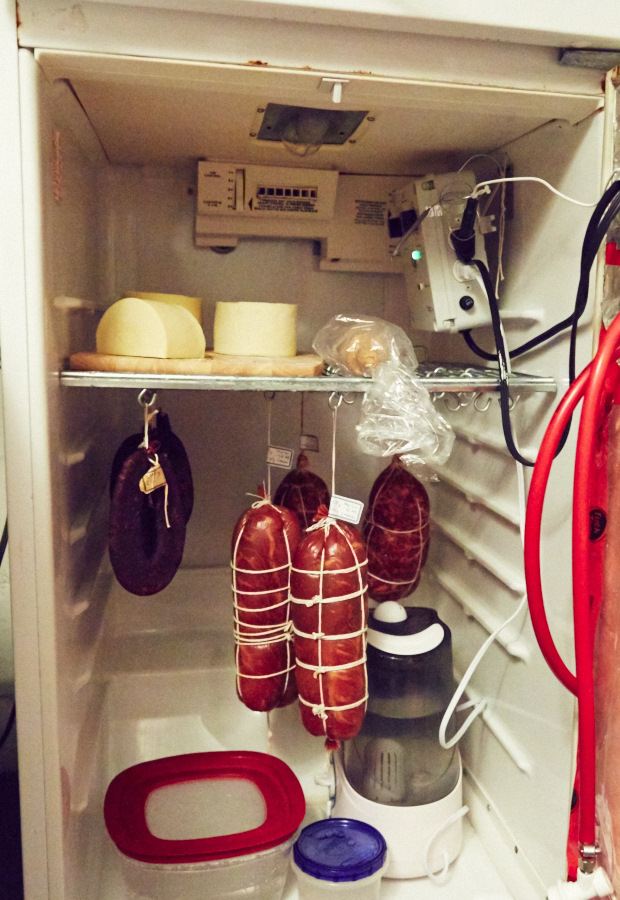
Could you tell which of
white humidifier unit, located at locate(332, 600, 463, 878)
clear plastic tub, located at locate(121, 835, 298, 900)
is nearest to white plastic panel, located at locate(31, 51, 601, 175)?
white humidifier unit, located at locate(332, 600, 463, 878)

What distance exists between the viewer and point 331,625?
95cm

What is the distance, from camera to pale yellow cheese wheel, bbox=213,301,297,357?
3.40 ft

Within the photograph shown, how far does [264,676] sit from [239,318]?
1.72ft

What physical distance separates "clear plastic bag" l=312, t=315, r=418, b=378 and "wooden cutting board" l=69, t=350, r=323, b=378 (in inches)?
3.6

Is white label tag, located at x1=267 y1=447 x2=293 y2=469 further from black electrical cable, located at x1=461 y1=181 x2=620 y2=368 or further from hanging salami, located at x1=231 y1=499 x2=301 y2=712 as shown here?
black electrical cable, located at x1=461 y1=181 x2=620 y2=368

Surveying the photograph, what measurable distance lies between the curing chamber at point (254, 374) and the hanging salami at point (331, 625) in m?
0.11

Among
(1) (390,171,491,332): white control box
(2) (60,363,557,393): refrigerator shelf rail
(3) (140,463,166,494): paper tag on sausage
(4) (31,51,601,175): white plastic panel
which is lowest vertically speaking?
(3) (140,463,166,494): paper tag on sausage

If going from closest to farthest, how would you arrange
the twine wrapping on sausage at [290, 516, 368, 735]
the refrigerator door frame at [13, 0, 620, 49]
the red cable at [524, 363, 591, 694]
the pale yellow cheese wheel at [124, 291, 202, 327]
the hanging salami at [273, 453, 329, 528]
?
the refrigerator door frame at [13, 0, 620, 49] < the red cable at [524, 363, 591, 694] < the twine wrapping on sausage at [290, 516, 368, 735] < the pale yellow cheese wheel at [124, 291, 202, 327] < the hanging salami at [273, 453, 329, 528]

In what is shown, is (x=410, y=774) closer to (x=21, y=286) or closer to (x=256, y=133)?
(x=21, y=286)

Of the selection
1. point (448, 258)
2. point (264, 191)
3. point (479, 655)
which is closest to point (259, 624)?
point (479, 655)

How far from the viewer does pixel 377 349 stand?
1.02m

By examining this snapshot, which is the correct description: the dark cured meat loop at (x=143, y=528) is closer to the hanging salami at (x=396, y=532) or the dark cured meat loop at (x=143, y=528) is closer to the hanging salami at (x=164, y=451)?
the hanging salami at (x=164, y=451)

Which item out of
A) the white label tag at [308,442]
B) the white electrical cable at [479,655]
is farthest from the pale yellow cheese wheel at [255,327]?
the white electrical cable at [479,655]

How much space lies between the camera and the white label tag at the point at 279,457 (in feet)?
3.62
